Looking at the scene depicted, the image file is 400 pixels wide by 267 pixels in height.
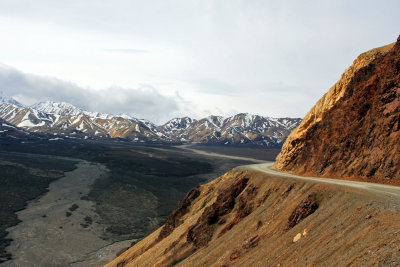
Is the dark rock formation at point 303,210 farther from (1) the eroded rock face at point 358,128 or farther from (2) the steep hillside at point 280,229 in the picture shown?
(1) the eroded rock face at point 358,128

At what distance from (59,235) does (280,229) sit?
46.9 m

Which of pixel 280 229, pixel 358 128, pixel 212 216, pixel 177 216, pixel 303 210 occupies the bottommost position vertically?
pixel 177 216

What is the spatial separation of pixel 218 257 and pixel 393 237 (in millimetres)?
13223

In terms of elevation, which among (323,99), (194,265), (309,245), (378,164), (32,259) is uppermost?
(323,99)

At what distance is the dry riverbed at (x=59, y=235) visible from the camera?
43531 mm

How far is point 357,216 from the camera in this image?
16281 mm

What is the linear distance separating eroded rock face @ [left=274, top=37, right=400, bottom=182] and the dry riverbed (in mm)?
33691

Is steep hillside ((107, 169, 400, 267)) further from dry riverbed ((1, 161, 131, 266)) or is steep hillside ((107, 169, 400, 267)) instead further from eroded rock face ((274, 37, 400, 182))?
dry riverbed ((1, 161, 131, 266))

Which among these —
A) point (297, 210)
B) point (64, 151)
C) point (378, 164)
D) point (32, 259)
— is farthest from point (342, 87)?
point (64, 151)

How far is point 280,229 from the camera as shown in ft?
68.2

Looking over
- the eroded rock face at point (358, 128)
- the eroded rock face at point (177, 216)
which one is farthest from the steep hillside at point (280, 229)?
the eroded rock face at point (358, 128)

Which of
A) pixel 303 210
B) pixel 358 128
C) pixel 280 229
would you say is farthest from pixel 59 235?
pixel 358 128

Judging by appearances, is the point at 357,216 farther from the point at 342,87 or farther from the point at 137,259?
the point at 342,87

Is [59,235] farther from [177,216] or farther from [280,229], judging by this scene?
[280,229]
